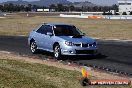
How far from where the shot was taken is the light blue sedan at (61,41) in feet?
55.9

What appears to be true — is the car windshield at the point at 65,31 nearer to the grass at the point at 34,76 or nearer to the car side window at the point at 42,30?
the car side window at the point at 42,30

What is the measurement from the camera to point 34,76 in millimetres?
12016

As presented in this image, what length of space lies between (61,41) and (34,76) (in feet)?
17.7

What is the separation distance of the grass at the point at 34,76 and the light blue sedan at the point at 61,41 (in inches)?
109

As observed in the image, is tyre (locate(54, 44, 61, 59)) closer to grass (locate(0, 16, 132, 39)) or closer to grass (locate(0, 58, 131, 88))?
grass (locate(0, 58, 131, 88))

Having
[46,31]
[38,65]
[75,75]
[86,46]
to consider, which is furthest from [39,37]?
[75,75]

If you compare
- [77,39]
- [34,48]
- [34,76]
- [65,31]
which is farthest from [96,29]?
[34,76]

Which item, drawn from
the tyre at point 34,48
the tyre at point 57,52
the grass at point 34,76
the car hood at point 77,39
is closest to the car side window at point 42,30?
the tyre at point 34,48

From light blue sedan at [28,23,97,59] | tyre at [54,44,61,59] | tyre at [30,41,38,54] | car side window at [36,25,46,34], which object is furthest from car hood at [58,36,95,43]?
tyre at [30,41,38,54]

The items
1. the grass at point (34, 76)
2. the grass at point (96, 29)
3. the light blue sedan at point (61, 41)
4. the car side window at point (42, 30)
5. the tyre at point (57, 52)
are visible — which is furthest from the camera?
the grass at point (96, 29)

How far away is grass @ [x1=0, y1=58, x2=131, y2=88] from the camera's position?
34.7 ft

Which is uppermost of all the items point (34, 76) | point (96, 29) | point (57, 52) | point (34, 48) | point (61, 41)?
point (61, 41)

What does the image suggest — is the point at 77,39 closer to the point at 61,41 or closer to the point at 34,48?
the point at 61,41

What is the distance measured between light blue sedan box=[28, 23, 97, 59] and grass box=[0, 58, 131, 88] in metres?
2.76
